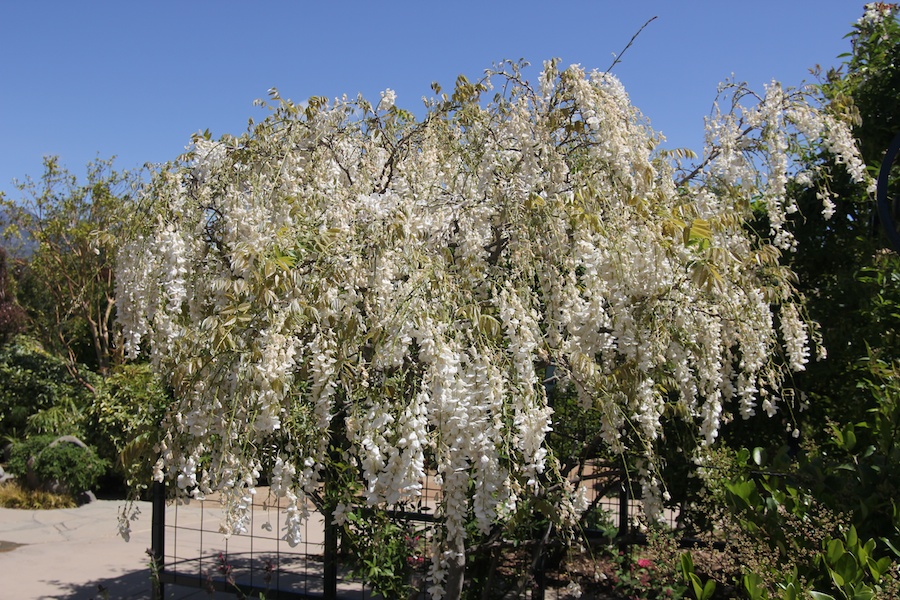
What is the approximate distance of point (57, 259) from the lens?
10273mm

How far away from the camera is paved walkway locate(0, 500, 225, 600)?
4.75 meters

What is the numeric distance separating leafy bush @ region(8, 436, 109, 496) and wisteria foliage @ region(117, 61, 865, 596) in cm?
515

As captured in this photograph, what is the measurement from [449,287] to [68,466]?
21.6 feet

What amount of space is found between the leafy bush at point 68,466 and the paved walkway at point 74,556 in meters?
0.28

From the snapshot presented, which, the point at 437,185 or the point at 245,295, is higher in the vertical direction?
the point at 437,185

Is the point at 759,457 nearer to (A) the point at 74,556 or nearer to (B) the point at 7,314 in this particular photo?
(A) the point at 74,556

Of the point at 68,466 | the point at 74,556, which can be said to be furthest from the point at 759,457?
the point at 68,466

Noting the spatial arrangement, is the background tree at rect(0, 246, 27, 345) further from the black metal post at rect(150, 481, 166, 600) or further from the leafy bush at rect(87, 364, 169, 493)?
the black metal post at rect(150, 481, 166, 600)

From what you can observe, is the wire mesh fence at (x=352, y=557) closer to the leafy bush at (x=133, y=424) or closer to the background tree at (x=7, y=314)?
the leafy bush at (x=133, y=424)

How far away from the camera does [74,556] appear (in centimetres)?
571

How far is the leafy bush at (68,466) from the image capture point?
757 cm

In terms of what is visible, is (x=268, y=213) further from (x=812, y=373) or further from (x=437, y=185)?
(x=812, y=373)

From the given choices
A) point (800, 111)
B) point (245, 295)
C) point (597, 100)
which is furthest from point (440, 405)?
point (800, 111)

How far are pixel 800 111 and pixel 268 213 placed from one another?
270 cm
